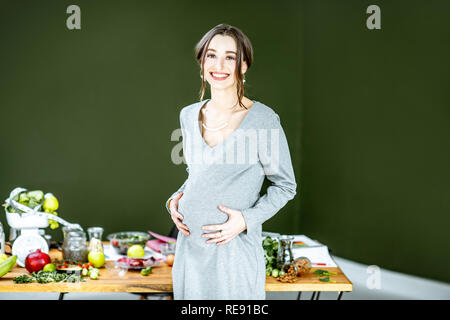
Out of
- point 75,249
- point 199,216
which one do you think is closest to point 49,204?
point 75,249

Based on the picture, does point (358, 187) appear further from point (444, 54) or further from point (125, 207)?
point (125, 207)

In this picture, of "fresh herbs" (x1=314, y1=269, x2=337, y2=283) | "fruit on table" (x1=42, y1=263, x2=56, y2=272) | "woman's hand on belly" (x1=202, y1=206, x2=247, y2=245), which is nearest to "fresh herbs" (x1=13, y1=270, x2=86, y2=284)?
"fruit on table" (x1=42, y1=263, x2=56, y2=272)

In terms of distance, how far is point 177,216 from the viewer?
172 centimetres

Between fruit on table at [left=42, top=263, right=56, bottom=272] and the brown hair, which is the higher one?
the brown hair

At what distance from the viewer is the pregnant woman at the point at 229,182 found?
1.58 m

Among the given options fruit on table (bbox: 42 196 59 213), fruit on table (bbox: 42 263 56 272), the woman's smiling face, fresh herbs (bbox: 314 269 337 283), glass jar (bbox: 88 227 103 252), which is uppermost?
the woman's smiling face

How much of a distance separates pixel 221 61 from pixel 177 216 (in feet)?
1.89

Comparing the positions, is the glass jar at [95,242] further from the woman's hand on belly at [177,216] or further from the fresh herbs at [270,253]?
the fresh herbs at [270,253]

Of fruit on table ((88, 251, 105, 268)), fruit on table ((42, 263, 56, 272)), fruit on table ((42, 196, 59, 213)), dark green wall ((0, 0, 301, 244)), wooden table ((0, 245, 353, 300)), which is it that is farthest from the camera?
dark green wall ((0, 0, 301, 244))

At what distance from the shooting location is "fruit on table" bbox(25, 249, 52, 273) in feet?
6.71

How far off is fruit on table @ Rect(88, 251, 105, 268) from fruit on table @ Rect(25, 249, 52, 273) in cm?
19

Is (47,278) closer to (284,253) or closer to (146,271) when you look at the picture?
(146,271)

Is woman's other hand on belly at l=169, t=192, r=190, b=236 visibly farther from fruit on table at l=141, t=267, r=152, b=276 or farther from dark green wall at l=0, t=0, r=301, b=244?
dark green wall at l=0, t=0, r=301, b=244
